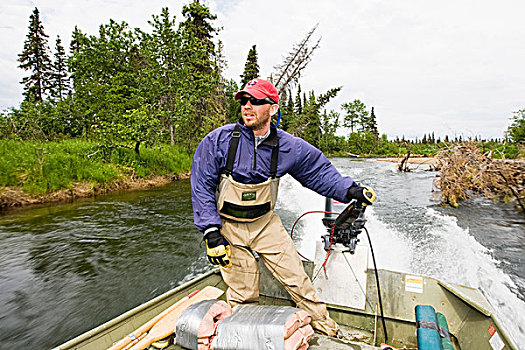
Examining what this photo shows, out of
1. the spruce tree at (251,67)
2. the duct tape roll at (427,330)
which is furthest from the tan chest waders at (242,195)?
the spruce tree at (251,67)

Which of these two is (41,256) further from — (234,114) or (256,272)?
(234,114)

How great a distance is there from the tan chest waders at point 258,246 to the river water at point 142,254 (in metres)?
2.68

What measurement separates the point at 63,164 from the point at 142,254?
5819 millimetres

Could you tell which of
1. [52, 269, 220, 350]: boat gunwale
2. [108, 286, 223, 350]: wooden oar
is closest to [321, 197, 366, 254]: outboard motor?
[108, 286, 223, 350]: wooden oar

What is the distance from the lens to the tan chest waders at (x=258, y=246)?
224 cm

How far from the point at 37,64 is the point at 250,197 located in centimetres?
3602

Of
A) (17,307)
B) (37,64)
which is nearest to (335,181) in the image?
(17,307)

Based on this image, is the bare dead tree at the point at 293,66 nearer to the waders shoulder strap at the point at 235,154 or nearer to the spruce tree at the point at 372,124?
the waders shoulder strap at the point at 235,154

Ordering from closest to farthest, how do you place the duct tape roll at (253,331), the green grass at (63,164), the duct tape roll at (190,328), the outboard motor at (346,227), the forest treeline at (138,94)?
1. the duct tape roll at (253,331)
2. the duct tape roll at (190,328)
3. the outboard motor at (346,227)
4. the green grass at (63,164)
5. the forest treeline at (138,94)

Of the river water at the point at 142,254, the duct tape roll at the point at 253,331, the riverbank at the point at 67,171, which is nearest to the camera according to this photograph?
the duct tape roll at the point at 253,331

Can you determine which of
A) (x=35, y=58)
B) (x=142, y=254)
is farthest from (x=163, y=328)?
(x=35, y=58)

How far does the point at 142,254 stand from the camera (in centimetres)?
591

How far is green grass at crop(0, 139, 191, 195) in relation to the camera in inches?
326

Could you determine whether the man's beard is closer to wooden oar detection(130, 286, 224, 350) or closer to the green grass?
wooden oar detection(130, 286, 224, 350)
